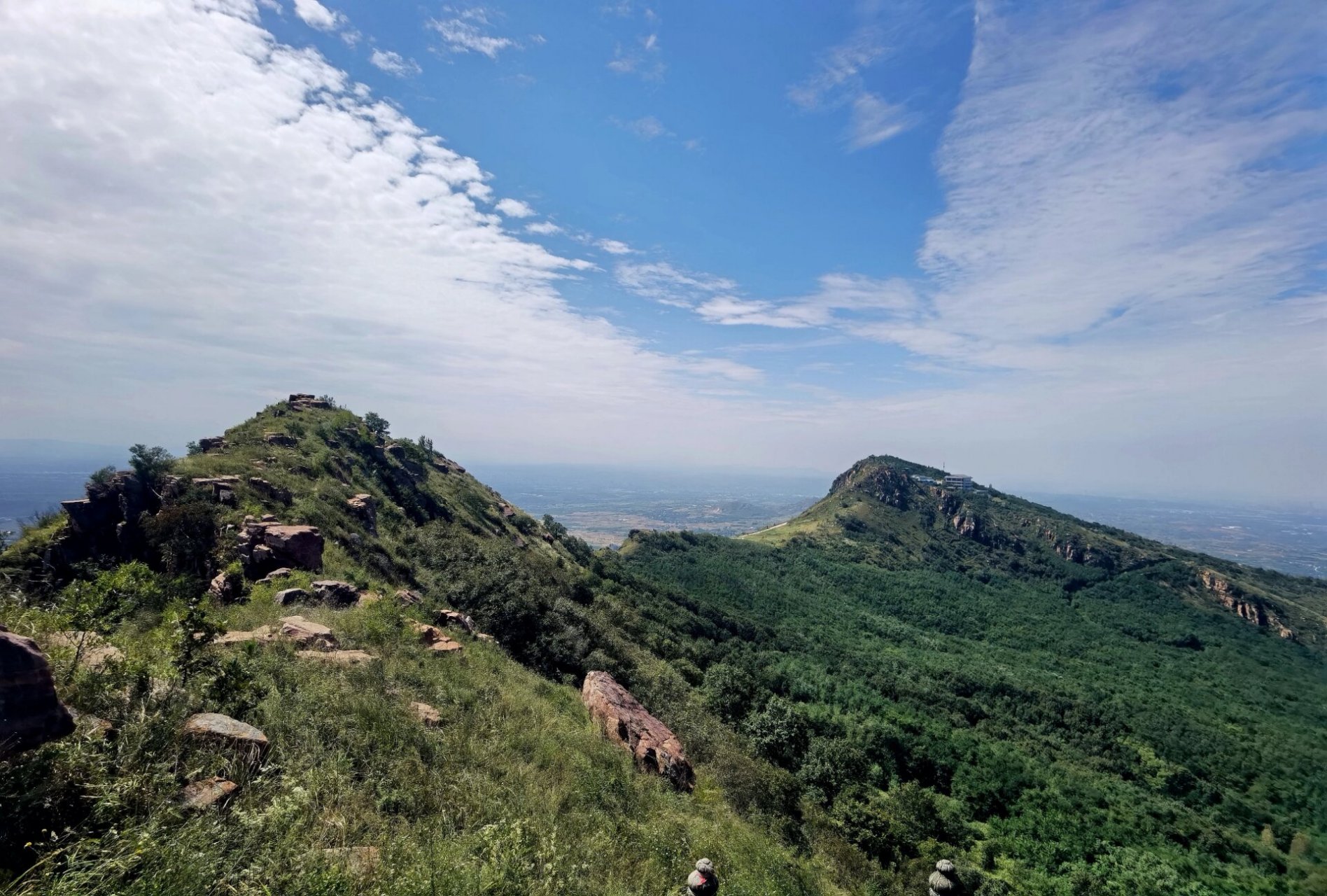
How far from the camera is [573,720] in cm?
1427

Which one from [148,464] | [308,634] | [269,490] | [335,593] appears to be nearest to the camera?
[308,634]

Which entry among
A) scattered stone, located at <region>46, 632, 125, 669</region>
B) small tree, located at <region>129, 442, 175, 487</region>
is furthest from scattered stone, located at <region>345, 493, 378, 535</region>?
scattered stone, located at <region>46, 632, 125, 669</region>

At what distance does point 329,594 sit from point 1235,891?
5438 centimetres

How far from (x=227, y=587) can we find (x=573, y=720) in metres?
12.3

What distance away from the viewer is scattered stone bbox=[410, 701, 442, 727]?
10121 mm

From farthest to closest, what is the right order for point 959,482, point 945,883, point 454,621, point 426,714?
point 959,482
point 454,621
point 426,714
point 945,883

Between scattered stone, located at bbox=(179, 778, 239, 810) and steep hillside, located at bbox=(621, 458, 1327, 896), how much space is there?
95.0ft

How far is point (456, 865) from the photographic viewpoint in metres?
5.82

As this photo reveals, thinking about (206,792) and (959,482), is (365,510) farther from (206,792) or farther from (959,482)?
(959,482)

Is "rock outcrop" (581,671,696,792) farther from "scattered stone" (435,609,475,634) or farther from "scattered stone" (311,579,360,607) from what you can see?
"scattered stone" (311,579,360,607)

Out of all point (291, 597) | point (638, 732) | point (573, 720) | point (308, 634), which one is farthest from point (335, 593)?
point (638, 732)

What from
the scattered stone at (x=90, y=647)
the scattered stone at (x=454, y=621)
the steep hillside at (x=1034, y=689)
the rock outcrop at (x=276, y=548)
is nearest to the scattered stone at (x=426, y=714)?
the scattered stone at (x=90, y=647)

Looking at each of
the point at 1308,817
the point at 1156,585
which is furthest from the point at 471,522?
the point at 1156,585

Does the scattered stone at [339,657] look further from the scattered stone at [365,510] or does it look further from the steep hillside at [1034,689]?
the steep hillside at [1034,689]
